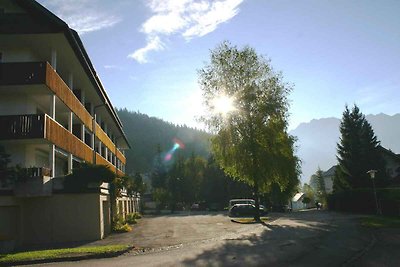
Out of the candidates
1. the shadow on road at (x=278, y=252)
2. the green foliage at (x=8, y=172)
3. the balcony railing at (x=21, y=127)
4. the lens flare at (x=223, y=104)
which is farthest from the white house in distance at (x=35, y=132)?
the lens flare at (x=223, y=104)

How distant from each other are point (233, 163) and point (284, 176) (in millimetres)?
4457

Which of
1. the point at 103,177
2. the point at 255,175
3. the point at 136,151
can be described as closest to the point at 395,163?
the point at 255,175

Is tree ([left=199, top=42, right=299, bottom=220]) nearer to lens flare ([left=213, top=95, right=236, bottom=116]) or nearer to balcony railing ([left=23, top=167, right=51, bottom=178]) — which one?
lens flare ([left=213, top=95, right=236, bottom=116])

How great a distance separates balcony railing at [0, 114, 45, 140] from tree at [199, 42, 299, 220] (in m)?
16.5

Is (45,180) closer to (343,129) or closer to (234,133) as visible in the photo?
(234,133)

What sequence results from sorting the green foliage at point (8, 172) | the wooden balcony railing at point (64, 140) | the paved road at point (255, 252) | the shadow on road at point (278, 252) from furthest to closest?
the wooden balcony railing at point (64, 140), the green foliage at point (8, 172), the paved road at point (255, 252), the shadow on road at point (278, 252)

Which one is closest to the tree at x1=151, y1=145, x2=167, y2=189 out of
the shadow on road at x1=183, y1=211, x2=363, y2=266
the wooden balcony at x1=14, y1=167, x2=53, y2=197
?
the wooden balcony at x1=14, y1=167, x2=53, y2=197

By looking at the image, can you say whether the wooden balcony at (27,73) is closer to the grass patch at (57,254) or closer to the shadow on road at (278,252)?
the grass patch at (57,254)

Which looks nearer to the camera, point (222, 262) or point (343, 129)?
point (222, 262)

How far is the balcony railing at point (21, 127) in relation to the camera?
20094 mm

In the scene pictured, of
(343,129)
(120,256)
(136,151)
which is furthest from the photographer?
(136,151)

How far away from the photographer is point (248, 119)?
108 feet

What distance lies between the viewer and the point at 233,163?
109ft

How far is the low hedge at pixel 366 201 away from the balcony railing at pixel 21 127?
1086 inches
